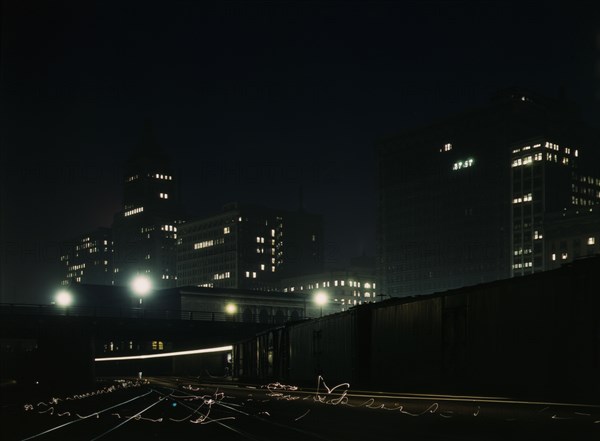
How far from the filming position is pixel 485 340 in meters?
23.2

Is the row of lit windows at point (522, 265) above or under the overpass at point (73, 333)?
above

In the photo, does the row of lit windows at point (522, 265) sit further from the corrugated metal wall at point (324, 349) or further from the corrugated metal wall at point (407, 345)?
the corrugated metal wall at point (407, 345)

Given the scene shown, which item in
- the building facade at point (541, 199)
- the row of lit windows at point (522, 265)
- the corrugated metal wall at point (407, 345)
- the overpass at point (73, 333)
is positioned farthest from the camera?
the row of lit windows at point (522, 265)

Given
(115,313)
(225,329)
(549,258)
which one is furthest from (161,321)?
(549,258)

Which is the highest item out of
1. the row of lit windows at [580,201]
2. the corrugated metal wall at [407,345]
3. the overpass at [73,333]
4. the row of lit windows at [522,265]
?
the row of lit windows at [580,201]

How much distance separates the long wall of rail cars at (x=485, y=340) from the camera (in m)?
19.2

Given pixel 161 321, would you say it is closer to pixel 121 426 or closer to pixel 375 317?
pixel 375 317

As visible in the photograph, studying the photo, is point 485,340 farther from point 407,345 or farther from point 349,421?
point 407,345

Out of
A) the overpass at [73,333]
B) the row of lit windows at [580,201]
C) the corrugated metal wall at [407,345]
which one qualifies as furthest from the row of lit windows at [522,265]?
the corrugated metal wall at [407,345]

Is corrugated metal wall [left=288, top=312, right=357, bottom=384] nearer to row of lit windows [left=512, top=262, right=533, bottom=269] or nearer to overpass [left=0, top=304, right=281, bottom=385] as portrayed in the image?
overpass [left=0, top=304, right=281, bottom=385]

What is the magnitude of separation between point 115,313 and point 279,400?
490 ft

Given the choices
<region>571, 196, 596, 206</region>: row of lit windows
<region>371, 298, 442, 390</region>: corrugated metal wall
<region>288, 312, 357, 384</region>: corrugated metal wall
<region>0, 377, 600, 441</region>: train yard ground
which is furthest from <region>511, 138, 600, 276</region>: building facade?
<region>0, 377, 600, 441</region>: train yard ground

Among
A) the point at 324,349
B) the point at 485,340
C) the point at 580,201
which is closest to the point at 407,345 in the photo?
the point at 485,340

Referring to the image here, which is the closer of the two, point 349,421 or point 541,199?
point 349,421
